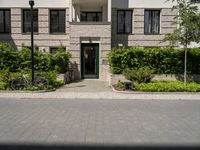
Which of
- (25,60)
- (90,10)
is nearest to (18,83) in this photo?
(25,60)

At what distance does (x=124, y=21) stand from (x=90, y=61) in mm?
4559

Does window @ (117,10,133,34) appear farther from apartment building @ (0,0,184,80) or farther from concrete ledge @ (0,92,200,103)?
concrete ledge @ (0,92,200,103)

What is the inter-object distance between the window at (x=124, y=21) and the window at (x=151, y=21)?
1.29m

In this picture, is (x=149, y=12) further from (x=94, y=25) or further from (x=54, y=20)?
(x=54, y=20)

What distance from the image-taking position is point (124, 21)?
24078mm

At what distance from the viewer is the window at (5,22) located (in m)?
24.0

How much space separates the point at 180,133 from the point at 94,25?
15257 millimetres

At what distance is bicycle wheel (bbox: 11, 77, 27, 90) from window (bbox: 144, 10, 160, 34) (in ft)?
38.4

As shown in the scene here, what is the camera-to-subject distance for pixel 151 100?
540 inches

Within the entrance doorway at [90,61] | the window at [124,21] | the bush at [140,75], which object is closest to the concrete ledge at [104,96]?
the bush at [140,75]

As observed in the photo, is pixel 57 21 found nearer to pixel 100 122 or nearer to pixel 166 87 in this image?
pixel 166 87

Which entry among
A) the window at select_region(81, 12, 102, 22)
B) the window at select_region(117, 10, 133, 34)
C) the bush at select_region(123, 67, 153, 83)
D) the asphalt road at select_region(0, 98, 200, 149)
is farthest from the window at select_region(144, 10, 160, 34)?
the asphalt road at select_region(0, 98, 200, 149)

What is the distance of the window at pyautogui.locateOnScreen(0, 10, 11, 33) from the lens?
24.0 metres

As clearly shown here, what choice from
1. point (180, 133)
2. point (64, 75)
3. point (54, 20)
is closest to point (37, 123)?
point (180, 133)
